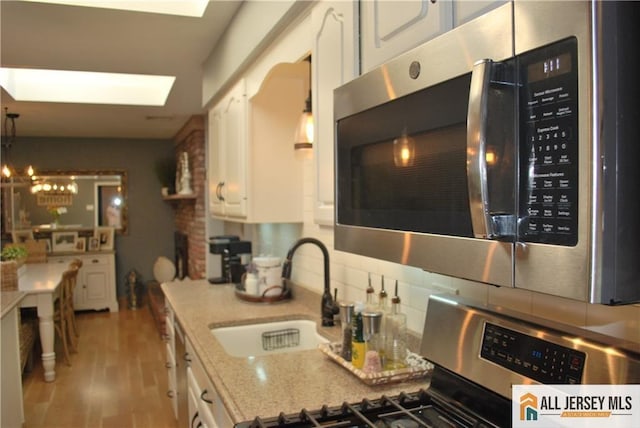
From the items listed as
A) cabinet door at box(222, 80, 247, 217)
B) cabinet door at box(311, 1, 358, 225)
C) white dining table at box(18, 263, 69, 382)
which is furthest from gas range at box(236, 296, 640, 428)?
white dining table at box(18, 263, 69, 382)

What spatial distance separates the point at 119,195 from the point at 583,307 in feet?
23.7

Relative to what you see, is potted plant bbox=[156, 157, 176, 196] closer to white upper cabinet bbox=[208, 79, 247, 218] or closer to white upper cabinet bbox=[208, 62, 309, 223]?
white upper cabinet bbox=[208, 79, 247, 218]

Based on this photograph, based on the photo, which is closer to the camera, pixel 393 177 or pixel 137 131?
pixel 393 177

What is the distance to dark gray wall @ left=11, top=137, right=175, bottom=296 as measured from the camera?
7.18m

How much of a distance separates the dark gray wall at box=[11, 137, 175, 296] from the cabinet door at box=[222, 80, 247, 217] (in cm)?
457

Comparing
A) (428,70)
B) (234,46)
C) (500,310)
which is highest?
(234,46)

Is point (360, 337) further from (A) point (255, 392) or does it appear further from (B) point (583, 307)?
(B) point (583, 307)

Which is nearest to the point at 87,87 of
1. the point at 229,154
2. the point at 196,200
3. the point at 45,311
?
the point at 196,200

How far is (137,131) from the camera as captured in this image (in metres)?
6.76

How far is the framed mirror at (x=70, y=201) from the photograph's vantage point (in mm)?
6949

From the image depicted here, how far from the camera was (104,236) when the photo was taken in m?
7.14

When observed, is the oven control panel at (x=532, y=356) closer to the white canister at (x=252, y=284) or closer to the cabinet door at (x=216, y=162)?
the white canister at (x=252, y=284)

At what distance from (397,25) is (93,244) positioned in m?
6.88

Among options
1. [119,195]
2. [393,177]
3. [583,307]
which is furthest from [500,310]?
[119,195]
